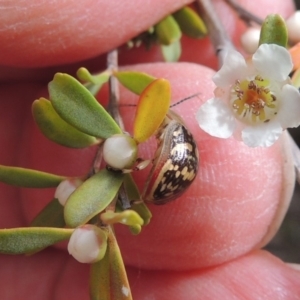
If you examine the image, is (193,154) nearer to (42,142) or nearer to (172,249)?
(172,249)

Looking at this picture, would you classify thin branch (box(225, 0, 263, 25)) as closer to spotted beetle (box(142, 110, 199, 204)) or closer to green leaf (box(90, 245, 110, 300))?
spotted beetle (box(142, 110, 199, 204))

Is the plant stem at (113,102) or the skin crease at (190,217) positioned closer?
the plant stem at (113,102)

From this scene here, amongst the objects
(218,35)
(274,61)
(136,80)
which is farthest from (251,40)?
(274,61)

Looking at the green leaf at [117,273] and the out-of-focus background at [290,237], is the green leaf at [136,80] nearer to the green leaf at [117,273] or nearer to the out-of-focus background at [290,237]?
the green leaf at [117,273]

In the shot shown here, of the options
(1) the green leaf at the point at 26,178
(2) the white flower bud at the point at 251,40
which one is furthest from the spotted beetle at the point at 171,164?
(2) the white flower bud at the point at 251,40

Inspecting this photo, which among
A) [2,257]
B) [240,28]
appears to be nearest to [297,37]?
[240,28]

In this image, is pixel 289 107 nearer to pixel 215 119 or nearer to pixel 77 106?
pixel 215 119
